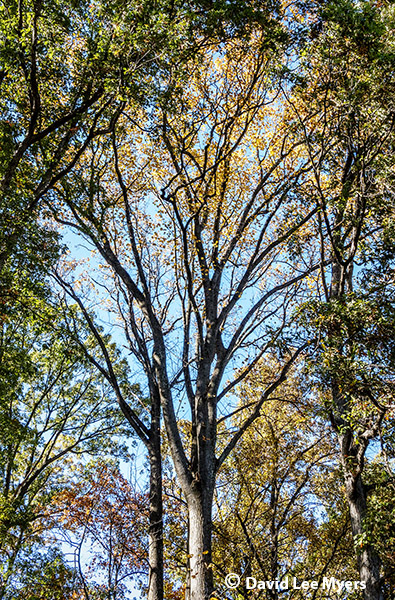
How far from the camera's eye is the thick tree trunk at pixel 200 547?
6.19 meters

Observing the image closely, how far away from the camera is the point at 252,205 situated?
9.91 m

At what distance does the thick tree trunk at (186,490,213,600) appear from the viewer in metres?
6.19

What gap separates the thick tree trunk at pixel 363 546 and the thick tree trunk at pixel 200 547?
2374 millimetres

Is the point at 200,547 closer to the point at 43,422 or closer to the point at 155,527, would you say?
the point at 155,527

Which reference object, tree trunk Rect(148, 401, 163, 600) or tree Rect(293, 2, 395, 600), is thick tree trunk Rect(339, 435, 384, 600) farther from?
tree trunk Rect(148, 401, 163, 600)

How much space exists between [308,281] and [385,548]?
560cm

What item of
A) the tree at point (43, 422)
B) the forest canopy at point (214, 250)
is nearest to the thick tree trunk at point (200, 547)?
the forest canopy at point (214, 250)

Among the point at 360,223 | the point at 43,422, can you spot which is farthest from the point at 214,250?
the point at 43,422

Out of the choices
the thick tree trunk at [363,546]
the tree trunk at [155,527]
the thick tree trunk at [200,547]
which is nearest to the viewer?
the thick tree trunk at [200,547]

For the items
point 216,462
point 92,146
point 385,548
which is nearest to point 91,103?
point 92,146

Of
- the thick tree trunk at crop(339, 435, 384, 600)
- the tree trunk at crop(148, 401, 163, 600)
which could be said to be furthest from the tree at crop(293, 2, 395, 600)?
the tree trunk at crop(148, 401, 163, 600)

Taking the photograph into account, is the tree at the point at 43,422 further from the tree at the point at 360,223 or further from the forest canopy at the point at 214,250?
the tree at the point at 360,223

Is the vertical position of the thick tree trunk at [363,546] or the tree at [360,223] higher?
the tree at [360,223]

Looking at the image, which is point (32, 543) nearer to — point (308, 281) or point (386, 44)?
point (308, 281)
